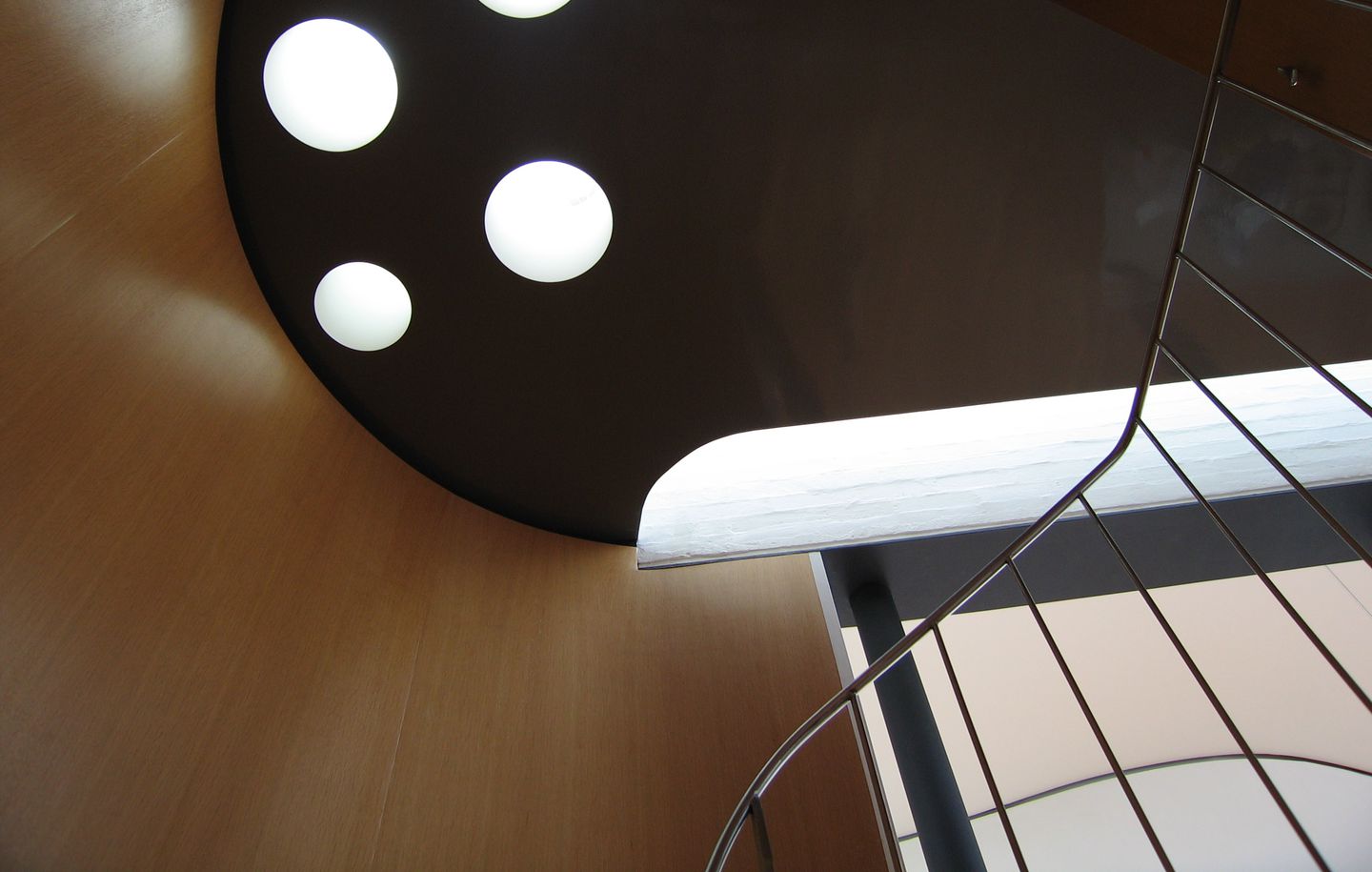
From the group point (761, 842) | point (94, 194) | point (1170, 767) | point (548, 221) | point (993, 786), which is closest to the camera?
point (993, 786)

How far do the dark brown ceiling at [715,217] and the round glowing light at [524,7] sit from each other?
0.12 meters

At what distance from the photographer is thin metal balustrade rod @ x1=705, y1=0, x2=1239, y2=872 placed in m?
1.50

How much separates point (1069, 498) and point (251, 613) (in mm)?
1985

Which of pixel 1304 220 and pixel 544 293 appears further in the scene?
pixel 1304 220

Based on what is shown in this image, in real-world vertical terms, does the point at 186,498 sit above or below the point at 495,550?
below

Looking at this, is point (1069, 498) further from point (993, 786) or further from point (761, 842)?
point (761, 842)

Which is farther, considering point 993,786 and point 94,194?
point 94,194

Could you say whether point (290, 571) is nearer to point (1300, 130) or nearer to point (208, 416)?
point (208, 416)

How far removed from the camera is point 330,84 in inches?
90.7

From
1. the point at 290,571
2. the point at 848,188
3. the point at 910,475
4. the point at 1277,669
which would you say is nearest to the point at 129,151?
the point at 290,571

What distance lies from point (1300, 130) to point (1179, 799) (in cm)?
692

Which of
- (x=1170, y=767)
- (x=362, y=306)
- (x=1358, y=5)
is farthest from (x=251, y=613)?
(x=1170, y=767)

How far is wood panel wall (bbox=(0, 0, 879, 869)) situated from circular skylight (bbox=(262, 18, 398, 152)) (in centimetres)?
20

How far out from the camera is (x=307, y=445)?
2.51 m
